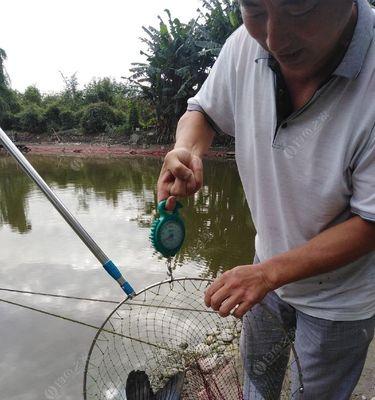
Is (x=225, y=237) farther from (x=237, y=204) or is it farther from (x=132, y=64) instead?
(x=132, y=64)

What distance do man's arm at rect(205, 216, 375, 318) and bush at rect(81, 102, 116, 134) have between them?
18.2 m

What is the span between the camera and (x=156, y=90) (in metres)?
13.6

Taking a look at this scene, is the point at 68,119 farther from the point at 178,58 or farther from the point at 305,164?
the point at 305,164

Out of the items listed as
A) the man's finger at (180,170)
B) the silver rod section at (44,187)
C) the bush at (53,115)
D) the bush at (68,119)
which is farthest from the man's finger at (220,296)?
the bush at (53,115)

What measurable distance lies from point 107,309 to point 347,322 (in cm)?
217

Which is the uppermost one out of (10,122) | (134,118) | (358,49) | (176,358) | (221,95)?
(358,49)

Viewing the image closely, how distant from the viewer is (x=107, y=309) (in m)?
2.89

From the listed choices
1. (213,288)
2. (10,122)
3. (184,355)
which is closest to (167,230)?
(213,288)

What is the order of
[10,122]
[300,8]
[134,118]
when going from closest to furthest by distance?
[300,8]
[134,118]
[10,122]

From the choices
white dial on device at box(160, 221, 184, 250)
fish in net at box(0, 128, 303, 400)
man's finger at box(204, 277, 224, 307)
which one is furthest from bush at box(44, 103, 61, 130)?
man's finger at box(204, 277, 224, 307)

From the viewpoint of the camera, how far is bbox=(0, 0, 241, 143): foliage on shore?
37.7ft

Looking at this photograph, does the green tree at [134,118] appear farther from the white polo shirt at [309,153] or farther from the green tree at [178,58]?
the white polo shirt at [309,153]

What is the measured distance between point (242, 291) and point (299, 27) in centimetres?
57

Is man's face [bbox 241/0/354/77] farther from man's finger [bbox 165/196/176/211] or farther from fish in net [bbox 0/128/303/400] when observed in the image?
fish in net [bbox 0/128/303/400]
